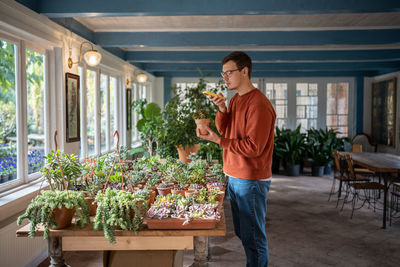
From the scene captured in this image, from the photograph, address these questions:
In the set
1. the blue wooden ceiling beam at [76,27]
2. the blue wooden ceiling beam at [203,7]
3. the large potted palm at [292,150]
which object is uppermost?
the blue wooden ceiling beam at [76,27]

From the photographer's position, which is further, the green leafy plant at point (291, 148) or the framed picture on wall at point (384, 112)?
the framed picture on wall at point (384, 112)

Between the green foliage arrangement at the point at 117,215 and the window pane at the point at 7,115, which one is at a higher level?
the window pane at the point at 7,115

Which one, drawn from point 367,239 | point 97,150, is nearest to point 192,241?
point 367,239

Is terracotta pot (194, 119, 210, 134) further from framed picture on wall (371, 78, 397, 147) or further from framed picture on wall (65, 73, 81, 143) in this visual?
framed picture on wall (371, 78, 397, 147)

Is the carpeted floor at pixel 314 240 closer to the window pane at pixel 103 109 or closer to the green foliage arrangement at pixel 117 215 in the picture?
the green foliage arrangement at pixel 117 215

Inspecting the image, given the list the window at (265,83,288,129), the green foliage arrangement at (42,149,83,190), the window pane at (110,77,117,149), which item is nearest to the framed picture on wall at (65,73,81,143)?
the window pane at (110,77,117,149)

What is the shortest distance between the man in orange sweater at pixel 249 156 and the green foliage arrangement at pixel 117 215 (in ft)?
2.04

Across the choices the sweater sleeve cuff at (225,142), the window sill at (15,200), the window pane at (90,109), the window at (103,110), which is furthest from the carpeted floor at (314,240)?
the window at (103,110)

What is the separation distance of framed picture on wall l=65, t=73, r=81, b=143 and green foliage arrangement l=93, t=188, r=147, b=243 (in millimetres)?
2967

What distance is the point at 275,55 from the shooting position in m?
7.21

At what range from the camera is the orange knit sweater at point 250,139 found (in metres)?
2.08

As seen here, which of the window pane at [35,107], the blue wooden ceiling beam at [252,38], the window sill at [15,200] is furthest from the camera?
the blue wooden ceiling beam at [252,38]

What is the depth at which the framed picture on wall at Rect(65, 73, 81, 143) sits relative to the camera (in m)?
4.62

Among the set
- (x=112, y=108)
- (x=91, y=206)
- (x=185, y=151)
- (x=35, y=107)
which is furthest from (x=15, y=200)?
(x=112, y=108)
